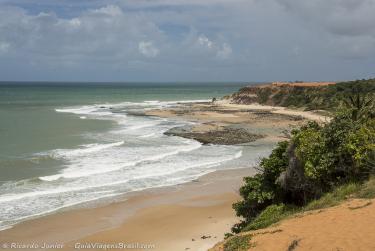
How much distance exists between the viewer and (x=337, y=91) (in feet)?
234

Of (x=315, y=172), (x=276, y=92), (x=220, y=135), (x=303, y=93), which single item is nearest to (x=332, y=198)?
(x=315, y=172)

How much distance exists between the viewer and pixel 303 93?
7719 centimetres

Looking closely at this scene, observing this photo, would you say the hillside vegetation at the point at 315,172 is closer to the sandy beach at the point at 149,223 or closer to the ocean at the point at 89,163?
the sandy beach at the point at 149,223

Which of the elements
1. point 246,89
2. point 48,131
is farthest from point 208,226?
point 246,89

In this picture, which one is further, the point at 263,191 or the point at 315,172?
the point at 263,191

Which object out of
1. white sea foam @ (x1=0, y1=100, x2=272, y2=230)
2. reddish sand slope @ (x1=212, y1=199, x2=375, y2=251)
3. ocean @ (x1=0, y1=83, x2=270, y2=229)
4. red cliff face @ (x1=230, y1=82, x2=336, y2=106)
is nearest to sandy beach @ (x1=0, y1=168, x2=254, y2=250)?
ocean @ (x1=0, y1=83, x2=270, y2=229)

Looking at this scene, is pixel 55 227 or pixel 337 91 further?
pixel 337 91

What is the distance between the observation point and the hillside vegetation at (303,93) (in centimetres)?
6850

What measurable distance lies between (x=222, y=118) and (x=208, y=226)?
40941mm

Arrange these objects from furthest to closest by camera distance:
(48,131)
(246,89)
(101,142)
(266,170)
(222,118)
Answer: (246,89), (222,118), (48,131), (101,142), (266,170)

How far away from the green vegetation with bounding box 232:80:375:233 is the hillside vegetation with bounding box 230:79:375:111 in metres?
48.7

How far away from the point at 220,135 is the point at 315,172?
2653cm

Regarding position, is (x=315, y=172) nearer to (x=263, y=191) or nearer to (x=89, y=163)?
(x=263, y=191)

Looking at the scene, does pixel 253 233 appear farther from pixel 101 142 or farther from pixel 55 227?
pixel 101 142
